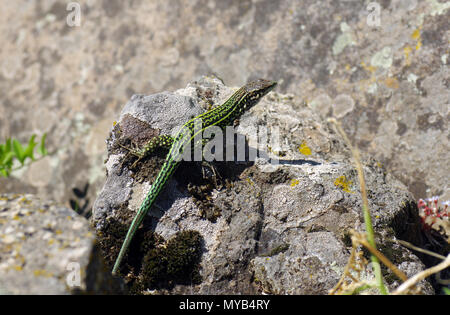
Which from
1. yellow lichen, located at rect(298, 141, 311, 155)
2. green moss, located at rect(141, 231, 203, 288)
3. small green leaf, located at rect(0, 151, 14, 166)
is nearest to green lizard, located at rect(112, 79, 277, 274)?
green moss, located at rect(141, 231, 203, 288)

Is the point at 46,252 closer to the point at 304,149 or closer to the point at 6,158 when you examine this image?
the point at 6,158

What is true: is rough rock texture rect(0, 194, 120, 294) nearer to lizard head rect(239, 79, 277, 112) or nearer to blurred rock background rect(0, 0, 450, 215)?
lizard head rect(239, 79, 277, 112)

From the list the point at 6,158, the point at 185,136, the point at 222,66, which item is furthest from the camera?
the point at 222,66

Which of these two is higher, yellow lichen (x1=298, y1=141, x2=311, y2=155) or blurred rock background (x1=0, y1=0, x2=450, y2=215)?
blurred rock background (x1=0, y1=0, x2=450, y2=215)

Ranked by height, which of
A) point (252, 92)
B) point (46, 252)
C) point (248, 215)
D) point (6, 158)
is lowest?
point (46, 252)

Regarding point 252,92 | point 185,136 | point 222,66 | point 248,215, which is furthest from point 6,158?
point 222,66

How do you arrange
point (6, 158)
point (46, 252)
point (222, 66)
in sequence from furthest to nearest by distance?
1. point (222, 66)
2. point (6, 158)
3. point (46, 252)

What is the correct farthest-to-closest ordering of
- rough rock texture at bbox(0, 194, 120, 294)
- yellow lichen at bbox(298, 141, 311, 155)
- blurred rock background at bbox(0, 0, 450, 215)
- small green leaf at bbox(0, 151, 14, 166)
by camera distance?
1. blurred rock background at bbox(0, 0, 450, 215)
2. yellow lichen at bbox(298, 141, 311, 155)
3. small green leaf at bbox(0, 151, 14, 166)
4. rough rock texture at bbox(0, 194, 120, 294)
